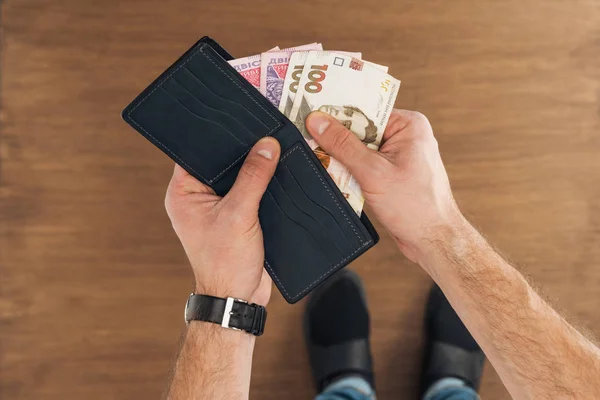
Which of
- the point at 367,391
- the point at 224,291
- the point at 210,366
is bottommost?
the point at 367,391

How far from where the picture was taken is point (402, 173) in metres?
0.93

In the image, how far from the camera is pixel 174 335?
128 cm

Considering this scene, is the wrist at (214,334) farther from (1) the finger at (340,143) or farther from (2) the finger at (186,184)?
(1) the finger at (340,143)

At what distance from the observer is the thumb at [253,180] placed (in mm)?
862

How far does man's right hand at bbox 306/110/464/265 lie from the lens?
927mm

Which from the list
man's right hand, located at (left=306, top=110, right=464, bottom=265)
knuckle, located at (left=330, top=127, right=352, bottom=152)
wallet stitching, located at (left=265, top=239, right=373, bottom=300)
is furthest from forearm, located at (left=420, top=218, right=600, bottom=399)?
knuckle, located at (left=330, top=127, right=352, bottom=152)

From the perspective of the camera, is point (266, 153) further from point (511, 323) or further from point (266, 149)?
point (511, 323)

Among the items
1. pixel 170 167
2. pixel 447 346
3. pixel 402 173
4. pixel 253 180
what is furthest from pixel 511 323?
pixel 170 167

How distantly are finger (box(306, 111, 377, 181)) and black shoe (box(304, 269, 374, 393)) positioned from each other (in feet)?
1.61

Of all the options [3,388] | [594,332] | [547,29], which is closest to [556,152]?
[547,29]

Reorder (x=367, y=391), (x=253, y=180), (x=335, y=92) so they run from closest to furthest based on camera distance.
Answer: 1. (x=253, y=180)
2. (x=335, y=92)
3. (x=367, y=391)

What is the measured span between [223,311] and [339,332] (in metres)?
0.51

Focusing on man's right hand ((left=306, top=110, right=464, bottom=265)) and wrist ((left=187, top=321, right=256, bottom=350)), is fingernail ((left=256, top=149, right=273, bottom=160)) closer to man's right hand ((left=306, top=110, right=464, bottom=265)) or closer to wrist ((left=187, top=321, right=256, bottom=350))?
man's right hand ((left=306, top=110, right=464, bottom=265))

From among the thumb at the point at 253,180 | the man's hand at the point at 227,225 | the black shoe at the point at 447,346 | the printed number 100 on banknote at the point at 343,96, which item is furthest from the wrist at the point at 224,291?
the black shoe at the point at 447,346
